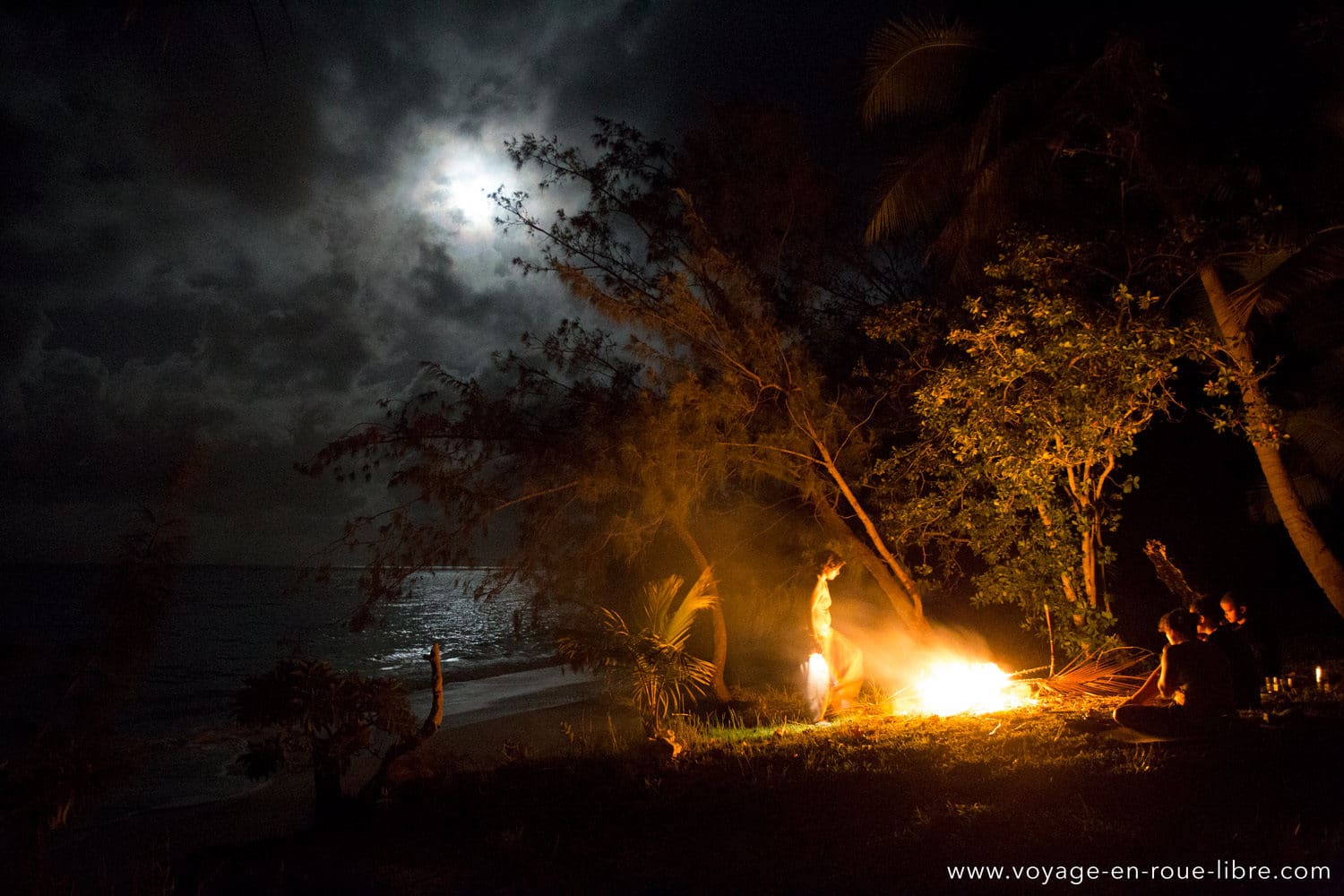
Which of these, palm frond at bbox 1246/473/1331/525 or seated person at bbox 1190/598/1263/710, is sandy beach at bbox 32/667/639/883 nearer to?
seated person at bbox 1190/598/1263/710

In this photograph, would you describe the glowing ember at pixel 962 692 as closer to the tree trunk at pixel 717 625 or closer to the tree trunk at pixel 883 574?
the tree trunk at pixel 883 574

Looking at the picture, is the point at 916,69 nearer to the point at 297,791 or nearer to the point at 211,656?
the point at 297,791

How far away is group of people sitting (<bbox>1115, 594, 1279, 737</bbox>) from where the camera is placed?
622 centimetres

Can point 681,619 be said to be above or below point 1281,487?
below

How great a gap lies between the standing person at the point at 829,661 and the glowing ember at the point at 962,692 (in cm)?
63

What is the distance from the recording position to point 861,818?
5164mm

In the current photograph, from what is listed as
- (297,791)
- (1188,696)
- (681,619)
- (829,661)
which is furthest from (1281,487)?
(297,791)

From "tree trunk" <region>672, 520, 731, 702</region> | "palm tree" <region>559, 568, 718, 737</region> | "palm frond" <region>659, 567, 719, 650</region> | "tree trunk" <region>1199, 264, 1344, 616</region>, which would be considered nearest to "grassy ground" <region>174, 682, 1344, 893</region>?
"palm tree" <region>559, 568, 718, 737</region>

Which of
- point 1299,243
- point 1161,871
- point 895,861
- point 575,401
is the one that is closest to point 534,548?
point 575,401

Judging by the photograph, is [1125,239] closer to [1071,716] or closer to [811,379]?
[811,379]

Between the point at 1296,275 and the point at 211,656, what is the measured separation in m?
40.3

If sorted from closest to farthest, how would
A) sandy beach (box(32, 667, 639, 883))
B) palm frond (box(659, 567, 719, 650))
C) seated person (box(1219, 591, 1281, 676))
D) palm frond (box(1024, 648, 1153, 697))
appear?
seated person (box(1219, 591, 1281, 676)), palm frond (box(1024, 648, 1153, 697)), sandy beach (box(32, 667, 639, 883)), palm frond (box(659, 567, 719, 650))

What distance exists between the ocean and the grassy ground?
8.59 ft

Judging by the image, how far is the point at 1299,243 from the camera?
9617mm
